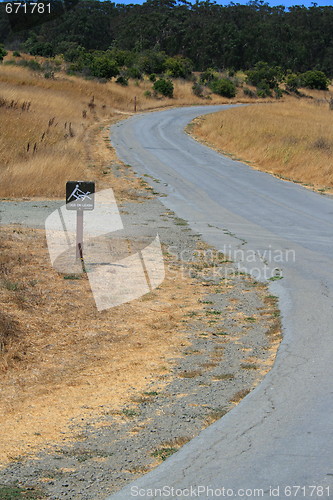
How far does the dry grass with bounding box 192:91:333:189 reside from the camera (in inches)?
964

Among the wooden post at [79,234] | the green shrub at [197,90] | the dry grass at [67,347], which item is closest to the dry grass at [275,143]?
the wooden post at [79,234]

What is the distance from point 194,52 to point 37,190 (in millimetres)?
77717

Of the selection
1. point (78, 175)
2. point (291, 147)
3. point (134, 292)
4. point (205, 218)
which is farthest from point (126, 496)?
point (291, 147)

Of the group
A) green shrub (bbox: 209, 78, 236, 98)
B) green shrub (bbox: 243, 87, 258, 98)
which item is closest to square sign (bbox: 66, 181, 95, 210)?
green shrub (bbox: 209, 78, 236, 98)

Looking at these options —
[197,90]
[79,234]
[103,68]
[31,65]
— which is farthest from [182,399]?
[197,90]

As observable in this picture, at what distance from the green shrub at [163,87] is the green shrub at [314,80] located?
25208mm

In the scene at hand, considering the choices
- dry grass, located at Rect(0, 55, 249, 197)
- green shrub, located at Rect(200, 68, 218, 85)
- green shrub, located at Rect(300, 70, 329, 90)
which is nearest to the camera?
dry grass, located at Rect(0, 55, 249, 197)

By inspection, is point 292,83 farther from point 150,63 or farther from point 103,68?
point 103,68

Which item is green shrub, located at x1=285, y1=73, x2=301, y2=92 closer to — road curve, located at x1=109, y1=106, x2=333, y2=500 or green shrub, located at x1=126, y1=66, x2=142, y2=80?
green shrub, located at x1=126, y1=66, x2=142, y2=80

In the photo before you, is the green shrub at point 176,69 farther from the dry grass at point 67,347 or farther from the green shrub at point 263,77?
the dry grass at point 67,347

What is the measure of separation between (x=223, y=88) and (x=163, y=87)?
962 centimetres

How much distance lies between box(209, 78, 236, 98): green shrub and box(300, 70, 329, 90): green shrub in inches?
576

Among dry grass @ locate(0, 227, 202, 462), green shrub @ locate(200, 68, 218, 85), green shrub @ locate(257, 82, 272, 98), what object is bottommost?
dry grass @ locate(0, 227, 202, 462)

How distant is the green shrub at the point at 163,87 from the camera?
56344mm
